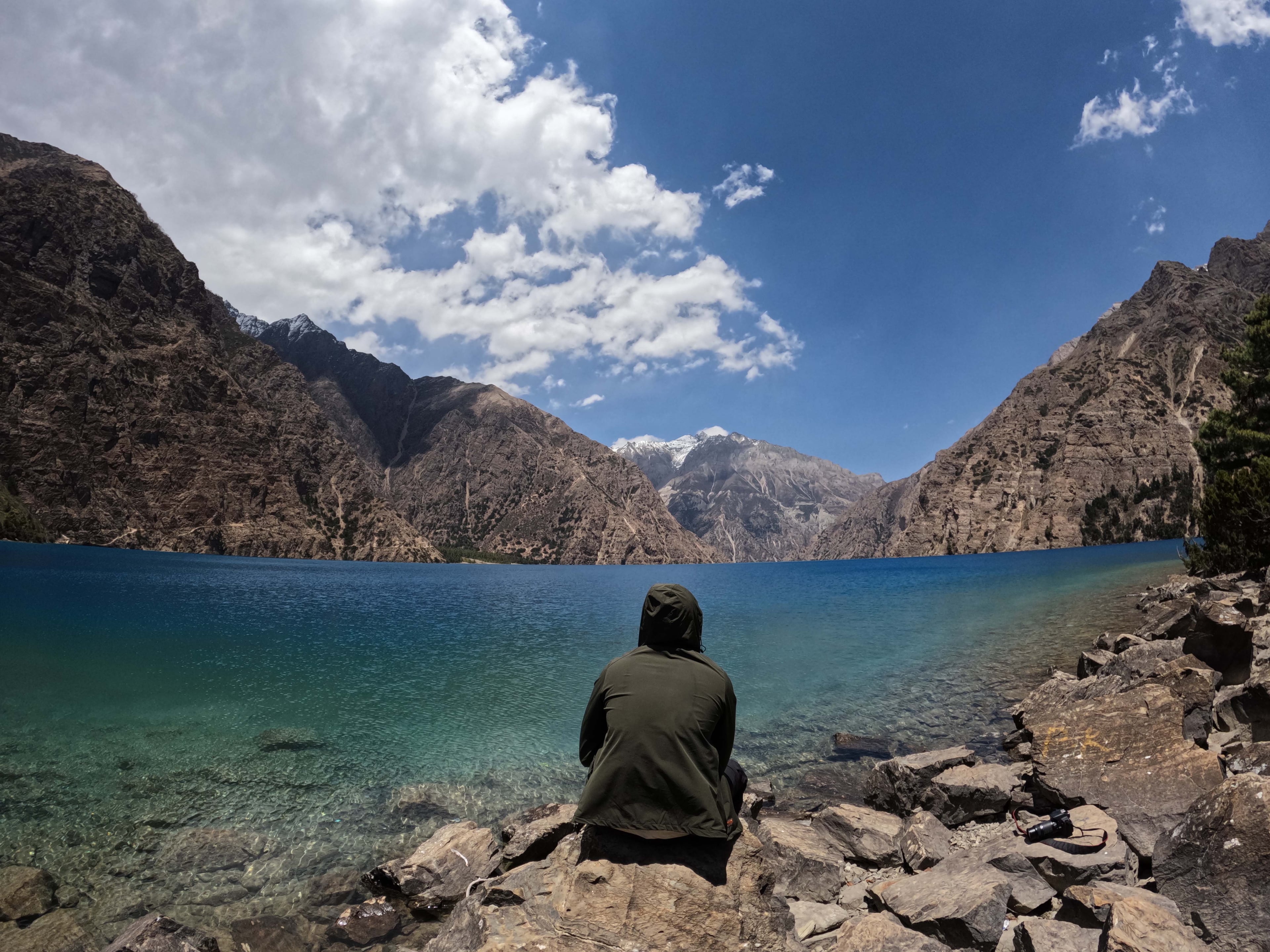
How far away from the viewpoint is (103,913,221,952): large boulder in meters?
7.68

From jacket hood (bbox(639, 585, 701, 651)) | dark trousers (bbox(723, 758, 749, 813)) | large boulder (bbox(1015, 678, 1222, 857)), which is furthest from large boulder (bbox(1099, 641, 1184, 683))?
jacket hood (bbox(639, 585, 701, 651))

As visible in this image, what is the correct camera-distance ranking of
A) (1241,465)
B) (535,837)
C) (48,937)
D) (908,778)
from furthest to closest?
(1241,465), (908,778), (535,837), (48,937)

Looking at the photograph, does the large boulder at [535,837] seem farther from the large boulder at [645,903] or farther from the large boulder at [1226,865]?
the large boulder at [1226,865]

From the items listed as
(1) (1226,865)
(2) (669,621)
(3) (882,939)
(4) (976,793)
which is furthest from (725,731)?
(4) (976,793)

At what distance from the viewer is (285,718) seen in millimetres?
22312

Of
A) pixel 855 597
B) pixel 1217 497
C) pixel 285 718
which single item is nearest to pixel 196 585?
pixel 285 718

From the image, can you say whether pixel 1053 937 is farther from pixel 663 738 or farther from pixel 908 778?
pixel 908 778

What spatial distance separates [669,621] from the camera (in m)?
5.88

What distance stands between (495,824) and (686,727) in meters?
11.4

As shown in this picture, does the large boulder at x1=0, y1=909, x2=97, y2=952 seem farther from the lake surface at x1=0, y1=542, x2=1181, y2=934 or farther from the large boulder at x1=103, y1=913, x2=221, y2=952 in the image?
the large boulder at x1=103, y1=913, x2=221, y2=952

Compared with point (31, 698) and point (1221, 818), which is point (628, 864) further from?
point (31, 698)

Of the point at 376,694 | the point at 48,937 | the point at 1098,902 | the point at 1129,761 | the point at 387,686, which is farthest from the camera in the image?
the point at 387,686

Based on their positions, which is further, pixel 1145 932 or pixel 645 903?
pixel 1145 932

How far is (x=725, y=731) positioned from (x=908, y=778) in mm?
10491
